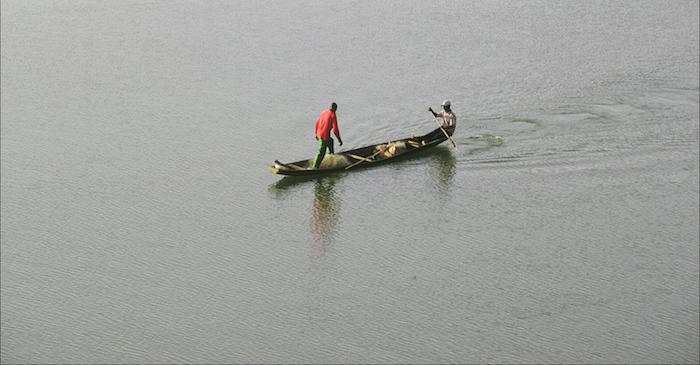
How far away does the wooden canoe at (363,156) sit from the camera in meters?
17.4

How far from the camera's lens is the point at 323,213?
16297 mm

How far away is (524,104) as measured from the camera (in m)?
21.0

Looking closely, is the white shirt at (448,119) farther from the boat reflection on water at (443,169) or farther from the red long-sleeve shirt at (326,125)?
the red long-sleeve shirt at (326,125)

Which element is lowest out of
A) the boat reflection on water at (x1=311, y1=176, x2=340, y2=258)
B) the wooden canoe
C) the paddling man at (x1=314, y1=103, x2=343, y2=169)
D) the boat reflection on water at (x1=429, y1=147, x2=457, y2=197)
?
the boat reflection on water at (x1=311, y1=176, x2=340, y2=258)

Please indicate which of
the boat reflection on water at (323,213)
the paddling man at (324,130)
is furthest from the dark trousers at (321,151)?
the boat reflection on water at (323,213)

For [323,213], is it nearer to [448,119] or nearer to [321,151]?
[321,151]

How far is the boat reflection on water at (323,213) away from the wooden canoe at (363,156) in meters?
0.24

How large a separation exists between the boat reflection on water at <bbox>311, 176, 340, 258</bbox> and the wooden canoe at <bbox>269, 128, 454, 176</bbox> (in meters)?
0.24

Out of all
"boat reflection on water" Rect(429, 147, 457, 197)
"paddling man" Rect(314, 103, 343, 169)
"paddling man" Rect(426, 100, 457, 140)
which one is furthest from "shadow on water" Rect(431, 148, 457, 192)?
"paddling man" Rect(314, 103, 343, 169)

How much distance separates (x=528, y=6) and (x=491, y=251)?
15.4 meters

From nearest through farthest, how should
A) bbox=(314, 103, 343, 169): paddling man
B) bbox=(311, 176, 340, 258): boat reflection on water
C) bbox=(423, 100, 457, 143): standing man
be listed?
bbox=(311, 176, 340, 258): boat reflection on water
bbox=(314, 103, 343, 169): paddling man
bbox=(423, 100, 457, 143): standing man

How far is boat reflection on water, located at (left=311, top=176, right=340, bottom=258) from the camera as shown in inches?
599

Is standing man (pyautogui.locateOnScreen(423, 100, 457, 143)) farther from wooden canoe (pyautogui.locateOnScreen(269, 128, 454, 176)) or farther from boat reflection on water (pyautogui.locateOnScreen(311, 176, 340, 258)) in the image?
boat reflection on water (pyautogui.locateOnScreen(311, 176, 340, 258))

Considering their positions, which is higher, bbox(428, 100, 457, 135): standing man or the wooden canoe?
bbox(428, 100, 457, 135): standing man
